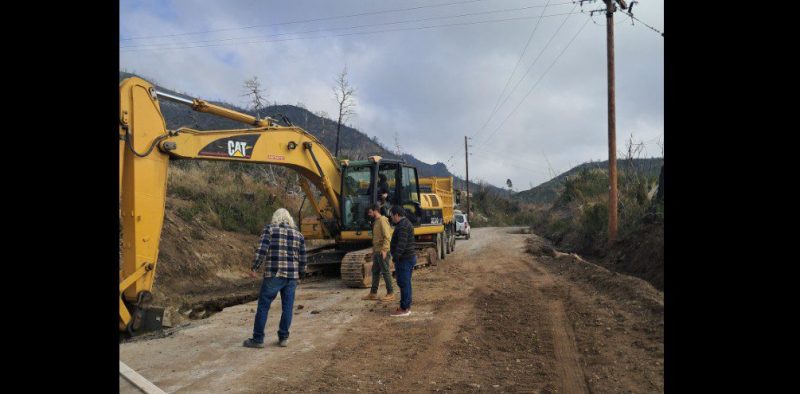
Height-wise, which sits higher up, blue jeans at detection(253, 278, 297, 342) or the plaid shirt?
the plaid shirt

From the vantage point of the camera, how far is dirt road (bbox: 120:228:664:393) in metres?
5.27

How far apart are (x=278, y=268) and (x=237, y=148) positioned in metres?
3.44

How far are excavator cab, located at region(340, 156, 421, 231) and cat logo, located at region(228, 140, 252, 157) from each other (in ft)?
11.0

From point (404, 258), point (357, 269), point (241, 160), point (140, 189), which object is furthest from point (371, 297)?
point (140, 189)

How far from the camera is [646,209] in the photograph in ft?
58.3

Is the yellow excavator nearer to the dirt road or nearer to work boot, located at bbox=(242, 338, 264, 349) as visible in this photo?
the dirt road

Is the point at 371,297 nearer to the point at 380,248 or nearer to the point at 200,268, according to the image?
the point at 380,248

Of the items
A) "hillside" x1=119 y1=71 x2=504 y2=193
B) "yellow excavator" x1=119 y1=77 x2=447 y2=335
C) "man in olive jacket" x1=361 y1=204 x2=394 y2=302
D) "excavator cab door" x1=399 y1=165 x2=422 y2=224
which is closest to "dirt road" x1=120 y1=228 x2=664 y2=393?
"man in olive jacket" x1=361 y1=204 x2=394 y2=302

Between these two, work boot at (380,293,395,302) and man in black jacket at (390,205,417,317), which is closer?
man in black jacket at (390,205,417,317)

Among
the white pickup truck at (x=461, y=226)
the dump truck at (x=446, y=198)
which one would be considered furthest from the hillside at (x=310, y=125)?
the dump truck at (x=446, y=198)

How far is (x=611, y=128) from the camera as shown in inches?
685

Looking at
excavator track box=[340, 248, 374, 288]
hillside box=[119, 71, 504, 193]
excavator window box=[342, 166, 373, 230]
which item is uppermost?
hillside box=[119, 71, 504, 193]

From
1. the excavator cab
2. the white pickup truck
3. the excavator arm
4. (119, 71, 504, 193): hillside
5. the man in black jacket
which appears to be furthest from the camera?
(119, 71, 504, 193): hillside
